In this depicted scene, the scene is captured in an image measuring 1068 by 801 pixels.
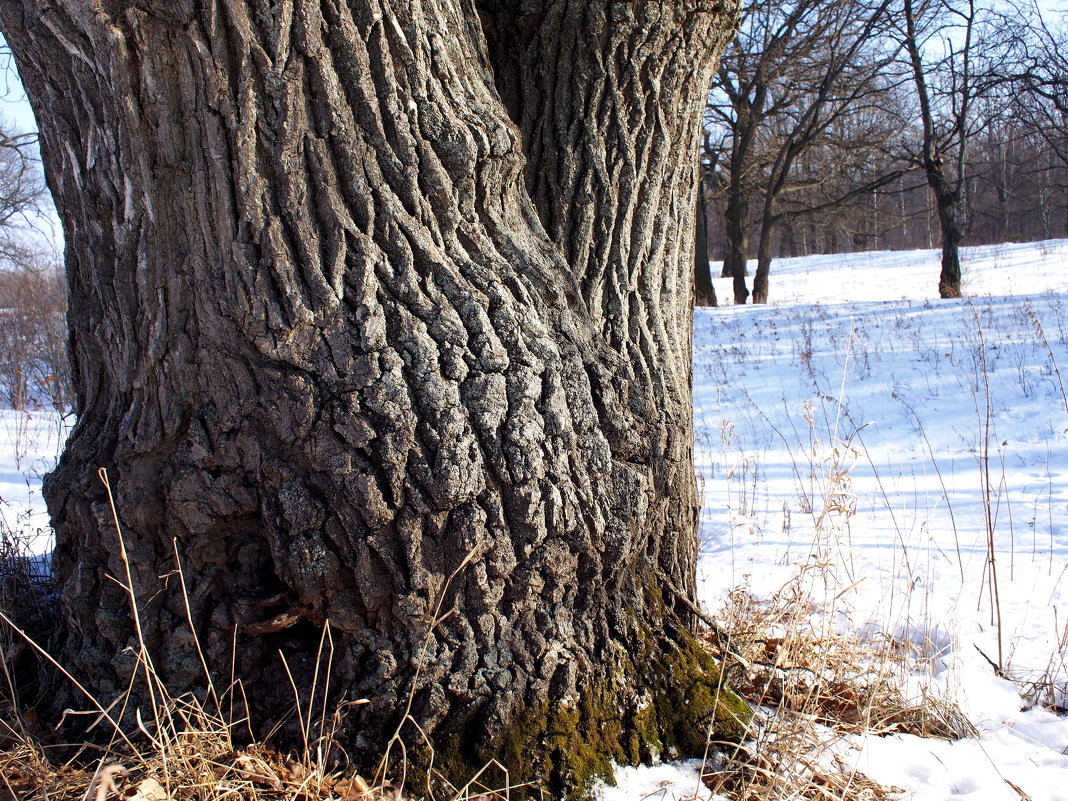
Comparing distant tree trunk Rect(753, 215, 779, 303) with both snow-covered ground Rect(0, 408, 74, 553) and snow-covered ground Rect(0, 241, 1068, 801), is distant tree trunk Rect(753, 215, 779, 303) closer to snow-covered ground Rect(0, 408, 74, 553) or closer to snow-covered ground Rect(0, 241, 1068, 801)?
snow-covered ground Rect(0, 241, 1068, 801)

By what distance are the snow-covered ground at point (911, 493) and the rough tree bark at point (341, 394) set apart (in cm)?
54

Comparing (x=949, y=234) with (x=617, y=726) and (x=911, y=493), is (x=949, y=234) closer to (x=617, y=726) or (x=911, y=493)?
(x=911, y=493)

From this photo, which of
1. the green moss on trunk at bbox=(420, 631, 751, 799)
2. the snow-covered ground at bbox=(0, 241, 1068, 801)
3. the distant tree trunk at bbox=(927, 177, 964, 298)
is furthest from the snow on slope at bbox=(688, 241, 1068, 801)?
the distant tree trunk at bbox=(927, 177, 964, 298)

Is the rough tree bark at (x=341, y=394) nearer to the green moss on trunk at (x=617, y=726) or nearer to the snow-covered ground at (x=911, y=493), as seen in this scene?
the green moss on trunk at (x=617, y=726)

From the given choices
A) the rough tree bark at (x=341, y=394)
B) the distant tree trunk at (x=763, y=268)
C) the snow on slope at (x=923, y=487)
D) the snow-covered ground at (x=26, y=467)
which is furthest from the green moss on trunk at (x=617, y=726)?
the distant tree trunk at (x=763, y=268)

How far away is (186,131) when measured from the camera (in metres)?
1.80

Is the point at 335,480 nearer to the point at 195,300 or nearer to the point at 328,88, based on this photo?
the point at 195,300

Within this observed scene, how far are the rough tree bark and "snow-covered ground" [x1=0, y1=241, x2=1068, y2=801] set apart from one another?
538 mm

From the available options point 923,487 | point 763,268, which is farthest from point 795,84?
point 923,487

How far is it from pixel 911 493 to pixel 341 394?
4162 mm

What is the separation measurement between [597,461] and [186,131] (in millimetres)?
1318

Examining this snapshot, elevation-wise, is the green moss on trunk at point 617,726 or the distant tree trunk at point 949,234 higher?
the distant tree trunk at point 949,234

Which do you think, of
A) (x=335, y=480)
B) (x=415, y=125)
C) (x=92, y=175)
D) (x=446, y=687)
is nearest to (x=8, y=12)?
(x=92, y=175)

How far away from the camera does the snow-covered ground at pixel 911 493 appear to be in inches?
85.5
